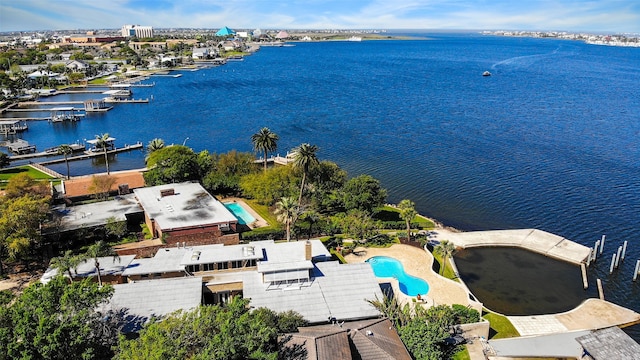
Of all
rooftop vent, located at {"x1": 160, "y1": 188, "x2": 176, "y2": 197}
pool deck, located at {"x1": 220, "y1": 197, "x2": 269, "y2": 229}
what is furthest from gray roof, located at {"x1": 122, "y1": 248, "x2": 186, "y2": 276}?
rooftop vent, located at {"x1": 160, "y1": 188, "x2": 176, "y2": 197}

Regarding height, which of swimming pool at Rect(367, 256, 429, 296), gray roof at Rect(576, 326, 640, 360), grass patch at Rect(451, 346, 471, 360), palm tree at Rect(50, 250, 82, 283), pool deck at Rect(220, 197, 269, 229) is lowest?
grass patch at Rect(451, 346, 471, 360)

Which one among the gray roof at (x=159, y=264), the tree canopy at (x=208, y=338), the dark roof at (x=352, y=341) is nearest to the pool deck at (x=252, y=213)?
the gray roof at (x=159, y=264)

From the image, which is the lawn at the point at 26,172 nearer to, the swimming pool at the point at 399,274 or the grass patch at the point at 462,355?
the swimming pool at the point at 399,274

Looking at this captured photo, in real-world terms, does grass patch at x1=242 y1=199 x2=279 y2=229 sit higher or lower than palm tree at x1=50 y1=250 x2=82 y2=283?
lower

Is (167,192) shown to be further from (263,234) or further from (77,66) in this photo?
(77,66)

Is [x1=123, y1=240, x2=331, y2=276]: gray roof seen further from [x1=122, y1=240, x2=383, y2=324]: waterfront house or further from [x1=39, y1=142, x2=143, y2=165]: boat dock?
[x1=39, y1=142, x2=143, y2=165]: boat dock

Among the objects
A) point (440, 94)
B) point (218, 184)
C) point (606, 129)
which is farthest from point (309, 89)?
point (218, 184)
